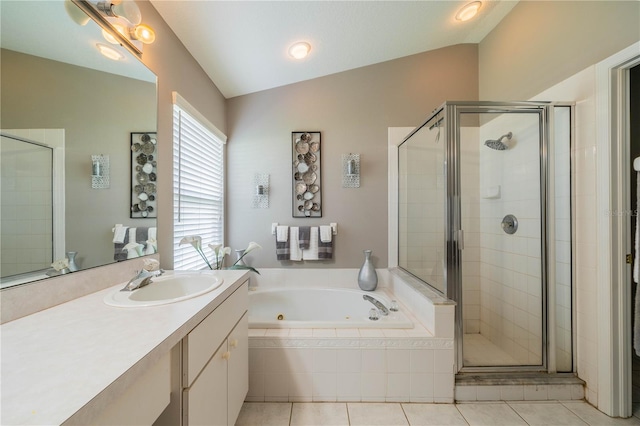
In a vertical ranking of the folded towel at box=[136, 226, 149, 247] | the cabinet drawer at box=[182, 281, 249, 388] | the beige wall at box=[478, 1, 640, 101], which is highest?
the beige wall at box=[478, 1, 640, 101]

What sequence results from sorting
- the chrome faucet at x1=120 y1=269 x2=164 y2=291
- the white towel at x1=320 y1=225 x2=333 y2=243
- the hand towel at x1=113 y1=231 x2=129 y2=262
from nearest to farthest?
the chrome faucet at x1=120 y1=269 x2=164 y2=291 → the hand towel at x1=113 y1=231 x2=129 y2=262 → the white towel at x1=320 y1=225 x2=333 y2=243

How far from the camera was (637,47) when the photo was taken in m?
1.16

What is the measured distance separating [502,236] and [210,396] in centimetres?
213

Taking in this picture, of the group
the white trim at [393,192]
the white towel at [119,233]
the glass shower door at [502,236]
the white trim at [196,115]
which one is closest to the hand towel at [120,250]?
the white towel at [119,233]

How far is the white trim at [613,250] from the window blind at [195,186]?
2.49 metres

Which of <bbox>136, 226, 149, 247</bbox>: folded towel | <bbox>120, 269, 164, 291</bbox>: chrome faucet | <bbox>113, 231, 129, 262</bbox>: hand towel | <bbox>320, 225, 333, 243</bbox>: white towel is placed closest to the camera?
<bbox>120, 269, 164, 291</bbox>: chrome faucet

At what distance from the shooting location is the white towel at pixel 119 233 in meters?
1.11

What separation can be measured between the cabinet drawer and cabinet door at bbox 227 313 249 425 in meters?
0.06

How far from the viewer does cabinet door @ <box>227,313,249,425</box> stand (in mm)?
1060

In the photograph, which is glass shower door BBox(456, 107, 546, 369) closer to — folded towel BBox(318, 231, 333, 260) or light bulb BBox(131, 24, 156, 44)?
folded towel BBox(318, 231, 333, 260)

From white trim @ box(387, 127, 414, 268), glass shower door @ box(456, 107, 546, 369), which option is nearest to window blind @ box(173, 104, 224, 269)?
white trim @ box(387, 127, 414, 268)

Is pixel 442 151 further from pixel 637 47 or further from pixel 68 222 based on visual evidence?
pixel 68 222

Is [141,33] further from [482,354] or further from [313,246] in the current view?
[482,354]

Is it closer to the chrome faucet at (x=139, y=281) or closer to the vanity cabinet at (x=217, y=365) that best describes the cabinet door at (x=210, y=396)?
the vanity cabinet at (x=217, y=365)
